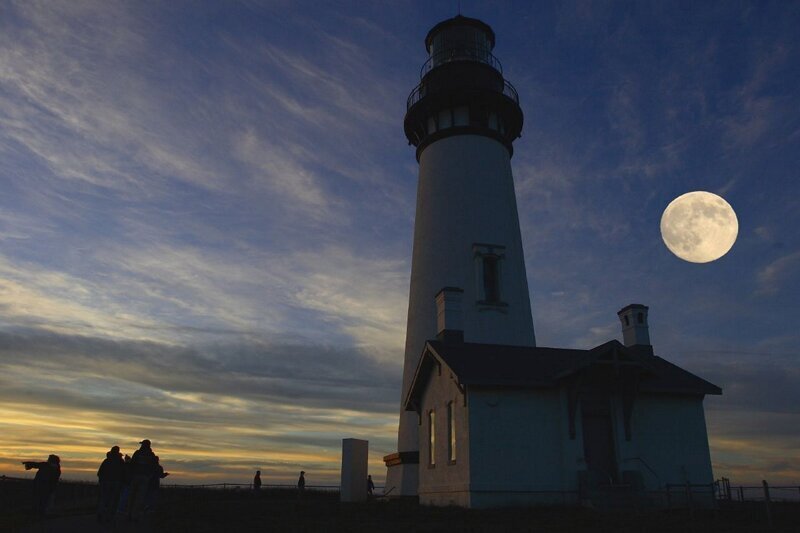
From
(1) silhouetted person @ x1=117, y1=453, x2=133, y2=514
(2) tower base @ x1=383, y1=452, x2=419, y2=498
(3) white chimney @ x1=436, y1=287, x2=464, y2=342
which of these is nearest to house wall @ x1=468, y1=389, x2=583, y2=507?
(3) white chimney @ x1=436, y1=287, x2=464, y2=342

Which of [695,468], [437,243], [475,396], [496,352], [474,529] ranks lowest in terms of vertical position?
[474,529]

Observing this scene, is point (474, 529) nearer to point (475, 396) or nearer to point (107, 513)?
point (475, 396)

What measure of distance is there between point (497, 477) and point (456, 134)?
15.1m

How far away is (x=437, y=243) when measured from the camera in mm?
26359

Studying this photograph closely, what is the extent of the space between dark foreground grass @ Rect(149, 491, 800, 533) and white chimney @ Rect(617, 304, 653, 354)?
280 inches

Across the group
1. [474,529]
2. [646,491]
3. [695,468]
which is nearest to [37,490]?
[474,529]

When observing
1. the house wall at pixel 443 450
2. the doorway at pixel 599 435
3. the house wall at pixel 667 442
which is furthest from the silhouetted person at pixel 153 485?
the house wall at pixel 667 442

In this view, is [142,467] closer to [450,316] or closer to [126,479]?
[126,479]

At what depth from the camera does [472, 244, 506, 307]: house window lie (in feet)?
82.1

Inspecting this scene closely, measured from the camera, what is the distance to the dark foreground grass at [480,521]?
42.5ft

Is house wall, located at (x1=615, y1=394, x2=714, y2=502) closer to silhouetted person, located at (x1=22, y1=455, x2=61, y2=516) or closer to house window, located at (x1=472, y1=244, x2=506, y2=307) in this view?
house window, located at (x1=472, y1=244, x2=506, y2=307)

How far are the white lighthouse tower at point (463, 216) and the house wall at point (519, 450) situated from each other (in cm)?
423

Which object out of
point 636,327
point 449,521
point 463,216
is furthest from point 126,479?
point 636,327

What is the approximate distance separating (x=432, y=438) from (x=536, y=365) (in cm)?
453
